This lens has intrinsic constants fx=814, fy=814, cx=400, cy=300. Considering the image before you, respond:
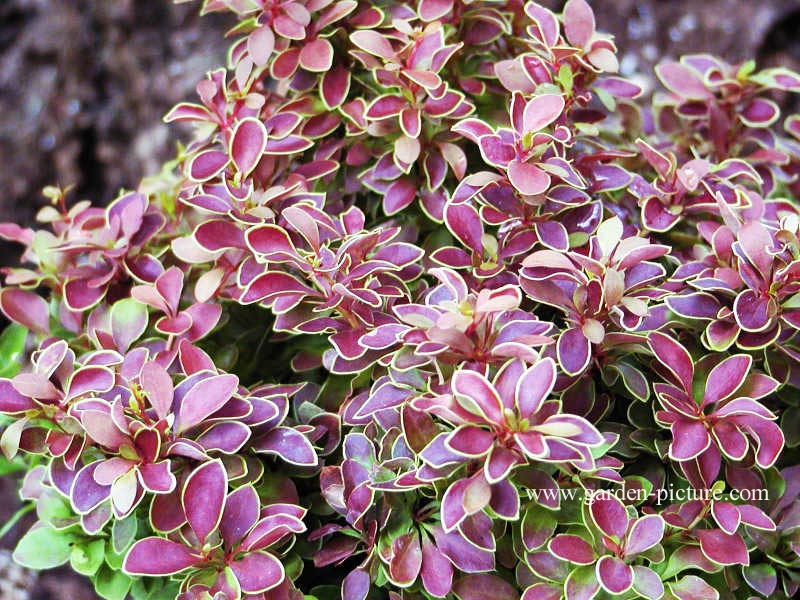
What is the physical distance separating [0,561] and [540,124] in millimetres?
1373

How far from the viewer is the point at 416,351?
0.79 m

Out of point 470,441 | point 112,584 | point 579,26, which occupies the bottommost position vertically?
point 112,584

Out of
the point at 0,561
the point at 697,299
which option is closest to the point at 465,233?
the point at 697,299

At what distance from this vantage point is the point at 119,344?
3.50 feet

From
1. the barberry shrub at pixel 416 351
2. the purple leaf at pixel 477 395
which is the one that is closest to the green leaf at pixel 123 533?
the barberry shrub at pixel 416 351

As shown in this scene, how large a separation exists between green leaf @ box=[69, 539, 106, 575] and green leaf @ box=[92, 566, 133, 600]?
15 millimetres

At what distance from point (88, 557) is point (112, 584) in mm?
45

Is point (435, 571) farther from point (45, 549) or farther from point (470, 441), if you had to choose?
point (45, 549)

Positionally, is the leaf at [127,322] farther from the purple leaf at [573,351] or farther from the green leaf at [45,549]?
the purple leaf at [573,351]

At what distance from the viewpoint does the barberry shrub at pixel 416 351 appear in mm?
842

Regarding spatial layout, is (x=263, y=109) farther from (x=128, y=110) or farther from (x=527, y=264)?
(x=128, y=110)

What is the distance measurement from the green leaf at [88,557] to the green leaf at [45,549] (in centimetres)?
2

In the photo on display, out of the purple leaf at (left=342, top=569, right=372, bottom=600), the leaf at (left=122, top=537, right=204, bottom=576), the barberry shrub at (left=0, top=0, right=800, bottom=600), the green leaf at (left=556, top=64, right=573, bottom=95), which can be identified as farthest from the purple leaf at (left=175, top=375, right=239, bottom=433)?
the green leaf at (left=556, top=64, right=573, bottom=95)

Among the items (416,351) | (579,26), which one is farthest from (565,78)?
(416,351)
